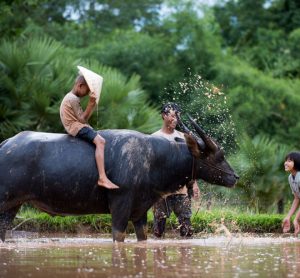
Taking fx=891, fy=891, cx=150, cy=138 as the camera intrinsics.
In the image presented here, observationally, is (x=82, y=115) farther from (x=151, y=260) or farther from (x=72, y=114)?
(x=151, y=260)

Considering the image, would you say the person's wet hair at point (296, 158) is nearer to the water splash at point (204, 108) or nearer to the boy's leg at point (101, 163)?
the water splash at point (204, 108)

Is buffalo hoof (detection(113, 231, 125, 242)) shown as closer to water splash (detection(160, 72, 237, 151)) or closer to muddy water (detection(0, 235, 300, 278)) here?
muddy water (detection(0, 235, 300, 278))

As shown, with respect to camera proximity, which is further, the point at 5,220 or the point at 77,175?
the point at 5,220

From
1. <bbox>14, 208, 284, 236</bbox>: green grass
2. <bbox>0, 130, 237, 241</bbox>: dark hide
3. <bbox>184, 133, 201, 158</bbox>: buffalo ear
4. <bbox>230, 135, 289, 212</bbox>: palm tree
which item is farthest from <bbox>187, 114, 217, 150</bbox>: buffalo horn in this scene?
<bbox>230, 135, 289, 212</bbox>: palm tree

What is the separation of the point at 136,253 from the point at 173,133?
3620mm

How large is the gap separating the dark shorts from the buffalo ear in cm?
113

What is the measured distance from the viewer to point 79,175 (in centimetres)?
1038

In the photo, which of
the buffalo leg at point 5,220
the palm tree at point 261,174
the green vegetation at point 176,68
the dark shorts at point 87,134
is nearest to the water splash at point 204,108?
the green vegetation at point 176,68

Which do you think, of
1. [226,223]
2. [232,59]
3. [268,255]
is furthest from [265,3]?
[268,255]

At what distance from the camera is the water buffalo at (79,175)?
33.8 feet

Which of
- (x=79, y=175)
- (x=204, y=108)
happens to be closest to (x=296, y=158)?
(x=204, y=108)

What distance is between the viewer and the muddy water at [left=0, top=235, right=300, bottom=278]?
6883 millimetres

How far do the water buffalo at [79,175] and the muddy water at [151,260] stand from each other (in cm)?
68

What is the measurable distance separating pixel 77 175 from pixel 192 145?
4.78 feet
